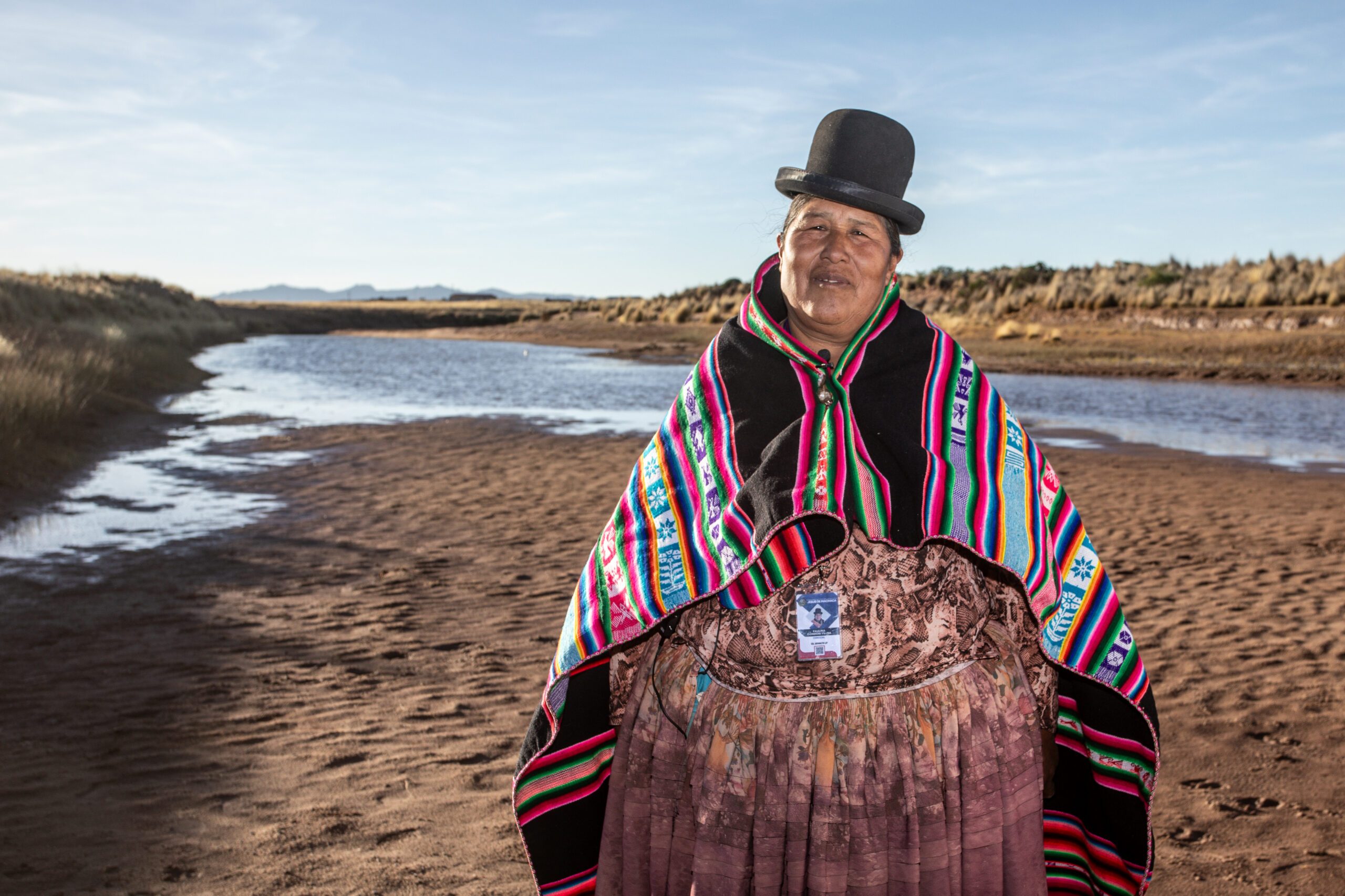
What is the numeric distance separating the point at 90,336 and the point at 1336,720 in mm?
25078

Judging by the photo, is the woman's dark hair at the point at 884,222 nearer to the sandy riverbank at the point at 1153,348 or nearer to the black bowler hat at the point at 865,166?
the black bowler hat at the point at 865,166

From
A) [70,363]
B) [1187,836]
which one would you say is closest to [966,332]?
[70,363]

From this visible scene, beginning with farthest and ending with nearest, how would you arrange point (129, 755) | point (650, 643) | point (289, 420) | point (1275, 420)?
1. point (289, 420)
2. point (1275, 420)
3. point (129, 755)
4. point (650, 643)

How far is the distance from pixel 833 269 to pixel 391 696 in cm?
364

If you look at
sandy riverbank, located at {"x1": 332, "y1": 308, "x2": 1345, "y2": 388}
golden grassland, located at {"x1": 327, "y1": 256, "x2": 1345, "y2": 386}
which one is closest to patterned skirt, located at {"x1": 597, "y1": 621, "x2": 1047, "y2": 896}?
sandy riverbank, located at {"x1": 332, "y1": 308, "x2": 1345, "y2": 388}

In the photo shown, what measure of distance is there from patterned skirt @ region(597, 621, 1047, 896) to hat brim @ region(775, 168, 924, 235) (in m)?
0.91

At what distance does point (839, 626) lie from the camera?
1.93m

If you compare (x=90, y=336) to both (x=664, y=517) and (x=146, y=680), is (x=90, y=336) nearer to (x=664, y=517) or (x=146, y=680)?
(x=146, y=680)

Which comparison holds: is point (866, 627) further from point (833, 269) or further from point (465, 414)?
point (465, 414)

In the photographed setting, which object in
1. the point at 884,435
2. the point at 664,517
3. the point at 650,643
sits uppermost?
the point at 884,435

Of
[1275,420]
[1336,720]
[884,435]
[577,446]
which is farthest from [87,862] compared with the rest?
[1275,420]

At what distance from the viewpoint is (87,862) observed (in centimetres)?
341

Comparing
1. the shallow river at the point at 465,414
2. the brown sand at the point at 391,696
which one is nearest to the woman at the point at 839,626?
the brown sand at the point at 391,696

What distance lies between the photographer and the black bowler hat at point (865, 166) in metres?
2.06
